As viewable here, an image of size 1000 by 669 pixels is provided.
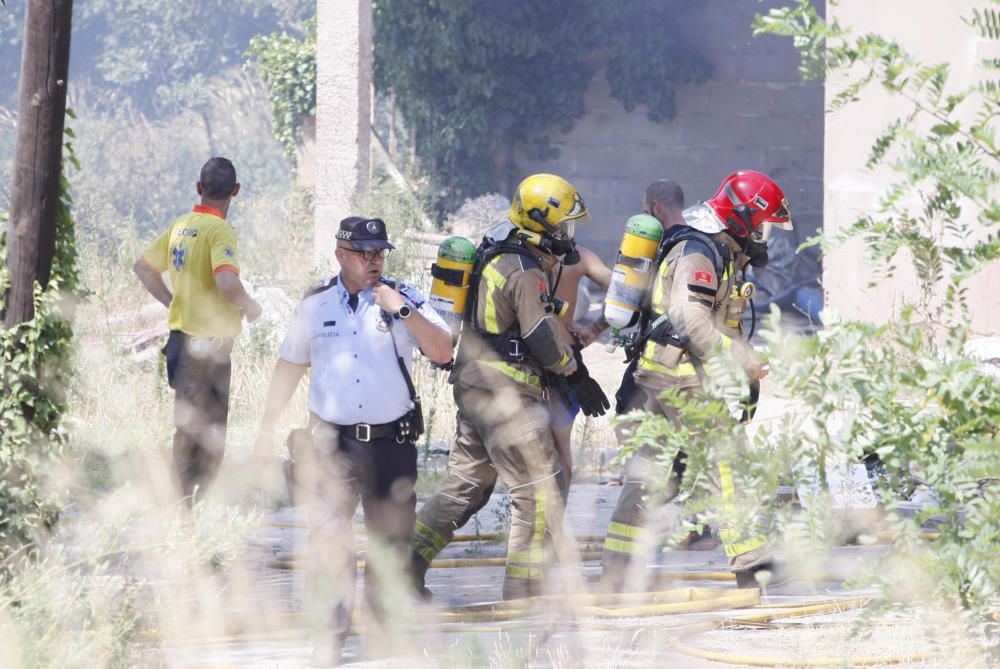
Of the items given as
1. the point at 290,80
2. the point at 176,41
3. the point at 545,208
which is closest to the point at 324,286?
the point at 545,208

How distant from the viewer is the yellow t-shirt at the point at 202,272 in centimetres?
687

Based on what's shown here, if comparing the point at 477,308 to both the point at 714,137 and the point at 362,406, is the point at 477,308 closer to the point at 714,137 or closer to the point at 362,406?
the point at 362,406

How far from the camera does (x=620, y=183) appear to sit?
19.9 metres

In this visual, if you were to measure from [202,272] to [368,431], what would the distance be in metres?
1.72

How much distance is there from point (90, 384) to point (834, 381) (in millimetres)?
7645

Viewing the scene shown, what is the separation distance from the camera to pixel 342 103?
15.3m

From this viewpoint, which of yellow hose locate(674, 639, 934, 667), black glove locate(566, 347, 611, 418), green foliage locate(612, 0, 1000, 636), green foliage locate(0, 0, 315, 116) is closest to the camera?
green foliage locate(612, 0, 1000, 636)

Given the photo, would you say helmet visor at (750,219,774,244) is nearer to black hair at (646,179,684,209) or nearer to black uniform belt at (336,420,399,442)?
black hair at (646,179,684,209)

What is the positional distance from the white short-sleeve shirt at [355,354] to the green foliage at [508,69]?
1402cm

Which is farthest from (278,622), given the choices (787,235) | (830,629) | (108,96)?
(108,96)

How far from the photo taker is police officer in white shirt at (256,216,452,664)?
18.2 ft

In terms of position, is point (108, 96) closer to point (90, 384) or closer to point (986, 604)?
point (90, 384)

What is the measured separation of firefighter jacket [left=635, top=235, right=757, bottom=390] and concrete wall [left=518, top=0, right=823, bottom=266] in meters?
13.4

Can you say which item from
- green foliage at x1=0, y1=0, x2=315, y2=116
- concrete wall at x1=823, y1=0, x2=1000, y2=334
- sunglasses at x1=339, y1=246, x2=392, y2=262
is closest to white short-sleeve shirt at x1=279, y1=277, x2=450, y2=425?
sunglasses at x1=339, y1=246, x2=392, y2=262
